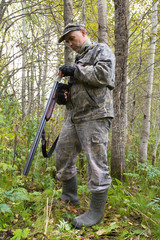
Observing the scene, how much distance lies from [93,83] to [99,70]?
0.53 feet

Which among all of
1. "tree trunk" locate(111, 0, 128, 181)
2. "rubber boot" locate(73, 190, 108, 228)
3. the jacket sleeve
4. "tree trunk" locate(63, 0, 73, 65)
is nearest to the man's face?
the jacket sleeve

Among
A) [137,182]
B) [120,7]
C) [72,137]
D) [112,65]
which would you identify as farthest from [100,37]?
[137,182]

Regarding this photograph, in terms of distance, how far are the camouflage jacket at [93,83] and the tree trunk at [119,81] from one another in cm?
119

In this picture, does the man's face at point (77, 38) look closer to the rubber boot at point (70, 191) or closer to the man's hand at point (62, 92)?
the man's hand at point (62, 92)

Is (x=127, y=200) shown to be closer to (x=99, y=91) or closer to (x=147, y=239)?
(x=147, y=239)

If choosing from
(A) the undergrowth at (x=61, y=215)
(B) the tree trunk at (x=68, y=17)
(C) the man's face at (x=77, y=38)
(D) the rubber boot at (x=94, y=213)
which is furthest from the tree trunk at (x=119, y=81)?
(C) the man's face at (x=77, y=38)

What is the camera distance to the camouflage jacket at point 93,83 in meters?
2.34

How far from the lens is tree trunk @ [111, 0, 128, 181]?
142 inches

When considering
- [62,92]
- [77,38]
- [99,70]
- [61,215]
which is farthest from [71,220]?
[77,38]

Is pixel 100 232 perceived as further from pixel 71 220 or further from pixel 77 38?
pixel 77 38

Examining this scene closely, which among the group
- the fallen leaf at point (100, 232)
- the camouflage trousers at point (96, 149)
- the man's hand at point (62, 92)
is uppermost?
the man's hand at point (62, 92)

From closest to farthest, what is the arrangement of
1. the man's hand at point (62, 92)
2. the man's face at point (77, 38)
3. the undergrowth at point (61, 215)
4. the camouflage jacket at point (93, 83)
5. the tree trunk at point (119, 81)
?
the undergrowth at point (61, 215)
the camouflage jacket at point (93, 83)
the man's face at point (77, 38)
the man's hand at point (62, 92)
the tree trunk at point (119, 81)

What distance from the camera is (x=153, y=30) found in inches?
230

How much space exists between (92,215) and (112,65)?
190 cm
